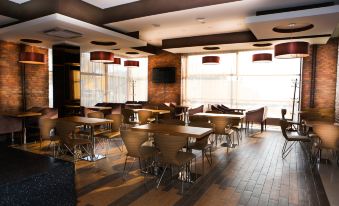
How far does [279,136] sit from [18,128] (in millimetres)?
7355

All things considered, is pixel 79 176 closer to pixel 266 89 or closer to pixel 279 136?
pixel 279 136

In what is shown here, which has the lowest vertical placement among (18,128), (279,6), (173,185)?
(173,185)

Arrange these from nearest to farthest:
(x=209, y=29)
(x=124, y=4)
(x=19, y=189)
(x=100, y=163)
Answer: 1. (x=19, y=189)
2. (x=100, y=163)
3. (x=124, y=4)
4. (x=209, y=29)

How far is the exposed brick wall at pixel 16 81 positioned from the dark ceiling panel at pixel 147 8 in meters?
3.65

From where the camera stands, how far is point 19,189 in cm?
88

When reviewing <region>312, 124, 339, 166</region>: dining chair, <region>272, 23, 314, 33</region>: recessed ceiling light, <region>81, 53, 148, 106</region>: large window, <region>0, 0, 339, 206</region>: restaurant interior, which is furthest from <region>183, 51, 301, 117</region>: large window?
<region>312, 124, 339, 166</region>: dining chair

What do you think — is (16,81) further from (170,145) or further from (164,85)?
(170,145)

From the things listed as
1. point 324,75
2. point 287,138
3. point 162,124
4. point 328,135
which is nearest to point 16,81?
point 162,124

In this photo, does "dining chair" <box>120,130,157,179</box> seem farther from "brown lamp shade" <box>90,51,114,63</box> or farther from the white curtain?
the white curtain

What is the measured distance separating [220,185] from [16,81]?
6849mm

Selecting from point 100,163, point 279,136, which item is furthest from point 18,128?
point 279,136

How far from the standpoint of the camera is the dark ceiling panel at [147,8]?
449 cm

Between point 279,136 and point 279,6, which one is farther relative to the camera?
point 279,136

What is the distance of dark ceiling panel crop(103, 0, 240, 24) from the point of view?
4492mm
